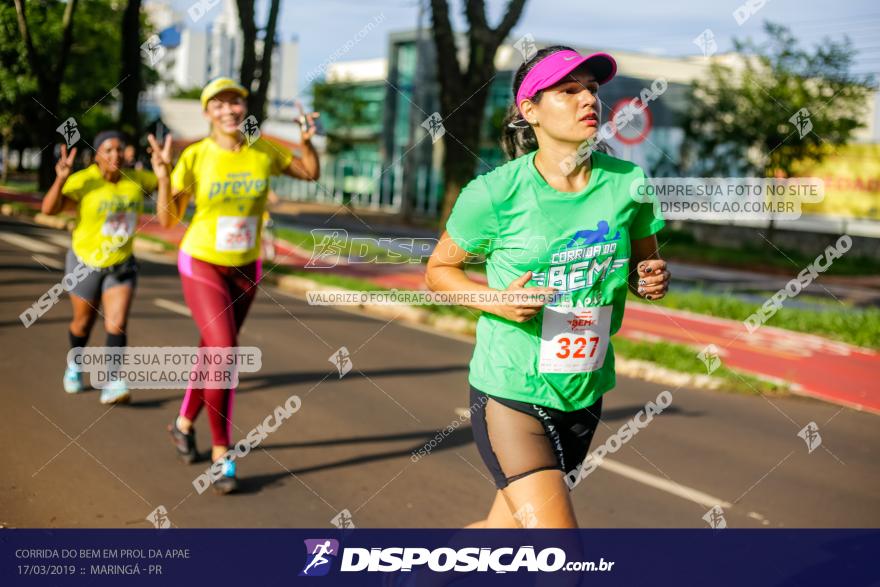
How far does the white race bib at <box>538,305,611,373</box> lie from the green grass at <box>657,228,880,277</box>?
70.7ft

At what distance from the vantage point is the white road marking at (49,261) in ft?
46.9

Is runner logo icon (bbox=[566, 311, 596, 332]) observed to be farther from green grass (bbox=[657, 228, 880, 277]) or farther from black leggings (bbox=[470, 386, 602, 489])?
green grass (bbox=[657, 228, 880, 277])

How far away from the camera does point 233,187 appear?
17.2 ft

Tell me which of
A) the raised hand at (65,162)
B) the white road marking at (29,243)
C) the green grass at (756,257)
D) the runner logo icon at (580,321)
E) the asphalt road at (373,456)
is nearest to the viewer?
the runner logo icon at (580,321)

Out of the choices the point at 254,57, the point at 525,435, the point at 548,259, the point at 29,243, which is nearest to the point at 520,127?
the point at 548,259

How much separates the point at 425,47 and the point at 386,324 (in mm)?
37812

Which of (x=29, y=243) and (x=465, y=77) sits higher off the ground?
(x=465, y=77)

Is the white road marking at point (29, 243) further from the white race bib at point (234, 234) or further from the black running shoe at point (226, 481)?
the black running shoe at point (226, 481)

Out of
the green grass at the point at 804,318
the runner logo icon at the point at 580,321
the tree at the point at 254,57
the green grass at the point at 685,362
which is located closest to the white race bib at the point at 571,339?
the runner logo icon at the point at 580,321

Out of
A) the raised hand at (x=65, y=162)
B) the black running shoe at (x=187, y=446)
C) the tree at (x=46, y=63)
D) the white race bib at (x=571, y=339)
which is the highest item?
the tree at (x=46, y=63)

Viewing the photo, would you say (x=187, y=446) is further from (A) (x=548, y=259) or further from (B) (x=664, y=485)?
(A) (x=548, y=259)

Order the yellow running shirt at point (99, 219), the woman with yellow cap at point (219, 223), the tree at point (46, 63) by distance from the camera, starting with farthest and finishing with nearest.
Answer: the tree at point (46, 63), the yellow running shirt at point (99, 219), the woman with yellow cap at point (219, 223)

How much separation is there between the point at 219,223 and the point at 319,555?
2.03m

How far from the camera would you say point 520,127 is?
128 inches
